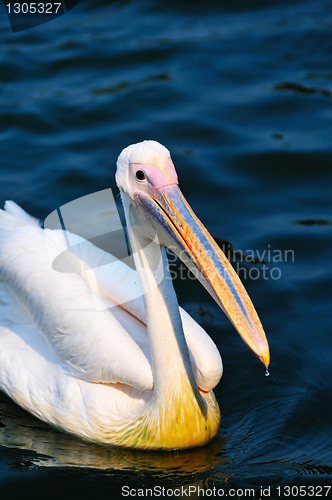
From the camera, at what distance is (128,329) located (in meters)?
4.30

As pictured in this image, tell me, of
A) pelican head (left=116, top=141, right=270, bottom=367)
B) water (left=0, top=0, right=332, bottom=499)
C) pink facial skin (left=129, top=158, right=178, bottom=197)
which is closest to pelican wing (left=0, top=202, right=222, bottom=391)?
water (left=0, top=0, right=332, bottom=499)

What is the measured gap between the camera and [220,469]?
373 centimetres

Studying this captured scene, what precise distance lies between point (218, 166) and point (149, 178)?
3.65 meters

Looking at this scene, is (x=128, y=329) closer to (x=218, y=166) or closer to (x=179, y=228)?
(x=179, y=228)

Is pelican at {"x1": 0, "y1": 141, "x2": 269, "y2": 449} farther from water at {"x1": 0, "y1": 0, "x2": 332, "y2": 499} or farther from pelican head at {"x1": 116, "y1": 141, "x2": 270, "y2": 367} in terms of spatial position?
water at {"x1": 0, "y1": 0, "x2": 332, "y2": 499}

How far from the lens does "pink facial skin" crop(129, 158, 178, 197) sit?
11.1 feet

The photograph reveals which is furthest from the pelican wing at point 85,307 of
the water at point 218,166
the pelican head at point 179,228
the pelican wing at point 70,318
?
the pelican head at point 179,228

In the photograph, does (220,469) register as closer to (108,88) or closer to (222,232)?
(222,232)

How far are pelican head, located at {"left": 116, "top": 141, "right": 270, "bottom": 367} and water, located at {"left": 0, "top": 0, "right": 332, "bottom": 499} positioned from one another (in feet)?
3.54

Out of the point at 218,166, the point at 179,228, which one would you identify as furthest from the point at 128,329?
the point at 218,166

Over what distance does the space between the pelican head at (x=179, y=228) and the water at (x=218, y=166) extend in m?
1.08

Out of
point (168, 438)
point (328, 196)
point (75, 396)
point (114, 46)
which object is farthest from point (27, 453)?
point (114, 46)

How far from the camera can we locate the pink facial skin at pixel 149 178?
3.37 metres

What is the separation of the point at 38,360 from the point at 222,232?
2.36 metres
